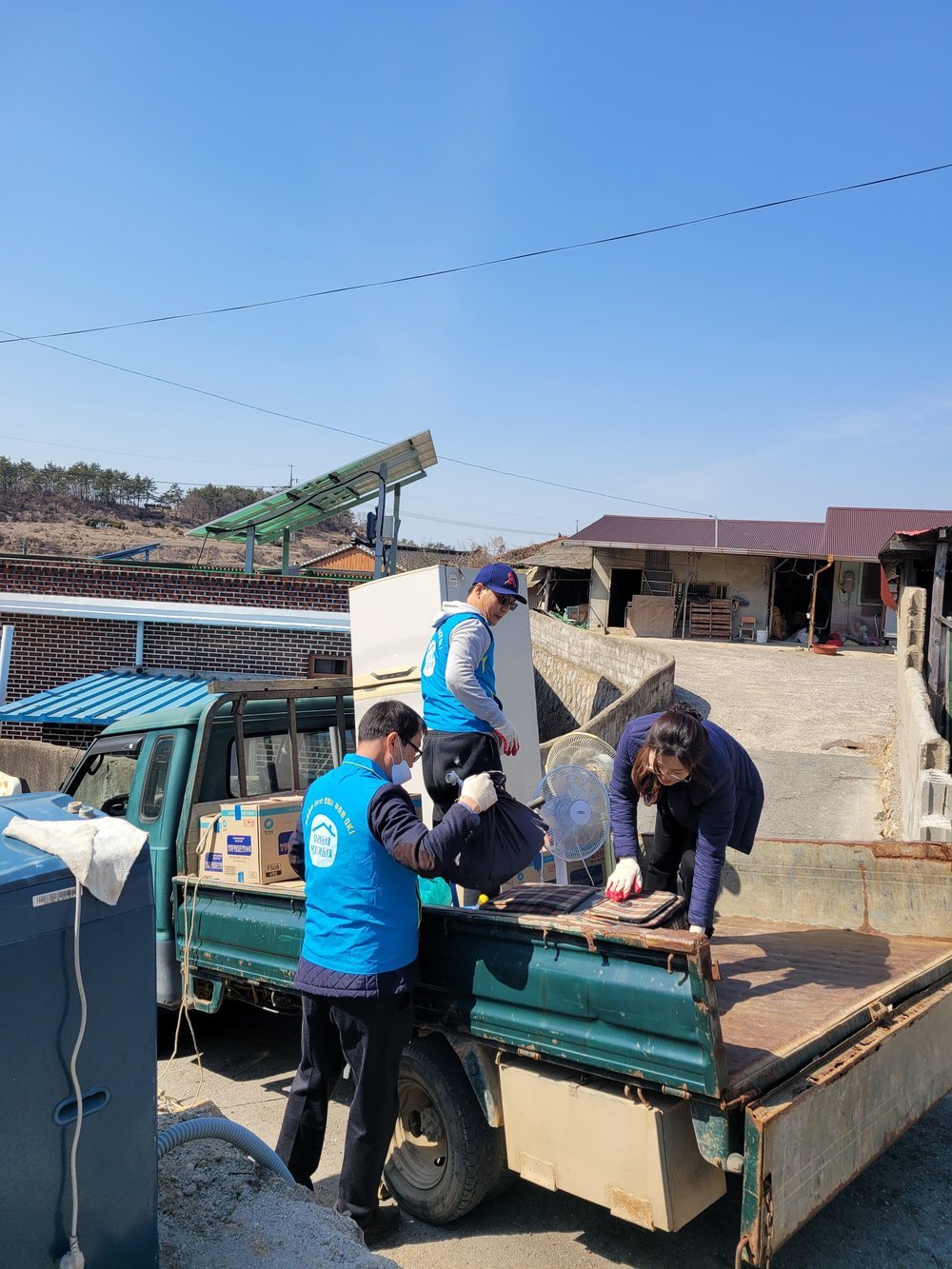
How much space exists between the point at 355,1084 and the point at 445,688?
167 centimetres

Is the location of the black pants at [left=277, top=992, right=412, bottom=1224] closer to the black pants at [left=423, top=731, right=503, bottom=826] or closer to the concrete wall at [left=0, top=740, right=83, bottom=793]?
the black pants at [left=423, top=731, right=503, bottom=826]

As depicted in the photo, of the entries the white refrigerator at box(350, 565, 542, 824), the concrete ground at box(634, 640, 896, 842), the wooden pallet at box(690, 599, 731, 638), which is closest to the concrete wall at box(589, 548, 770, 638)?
the wooden pallet at box(690, 599, 731, 638)

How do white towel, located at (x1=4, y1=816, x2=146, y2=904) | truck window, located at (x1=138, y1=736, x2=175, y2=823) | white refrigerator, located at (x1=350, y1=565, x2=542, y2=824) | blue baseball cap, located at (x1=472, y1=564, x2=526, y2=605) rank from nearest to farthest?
white towel, located at (x1=4, y1=816, x2=146, y2=904)
blue baseball cap, located at (x1=472, y1=564, x2=526, y2=605)
truck window, located at (x1=138, y1=736, x2=175, y2=823)
white refrigerator, located at (x1=350, y1=565, x2=542, y2=824)

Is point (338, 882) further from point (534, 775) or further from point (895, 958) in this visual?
point (534, 775)

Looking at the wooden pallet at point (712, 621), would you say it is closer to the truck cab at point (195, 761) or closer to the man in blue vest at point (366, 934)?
the truck cab at point (195, 761)

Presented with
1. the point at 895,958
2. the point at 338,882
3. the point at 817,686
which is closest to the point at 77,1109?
the point at 338,882

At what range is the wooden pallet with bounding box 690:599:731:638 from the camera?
2856cm

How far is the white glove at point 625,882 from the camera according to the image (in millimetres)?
3766

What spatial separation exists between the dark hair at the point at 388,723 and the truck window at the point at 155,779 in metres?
2.17

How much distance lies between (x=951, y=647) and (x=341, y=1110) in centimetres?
875

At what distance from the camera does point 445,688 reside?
173 inches

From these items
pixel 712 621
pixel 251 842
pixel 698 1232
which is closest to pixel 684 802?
pixel 698 1232

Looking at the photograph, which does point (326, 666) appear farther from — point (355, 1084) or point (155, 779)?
point (355, 1084)

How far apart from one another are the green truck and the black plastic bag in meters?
0.14
